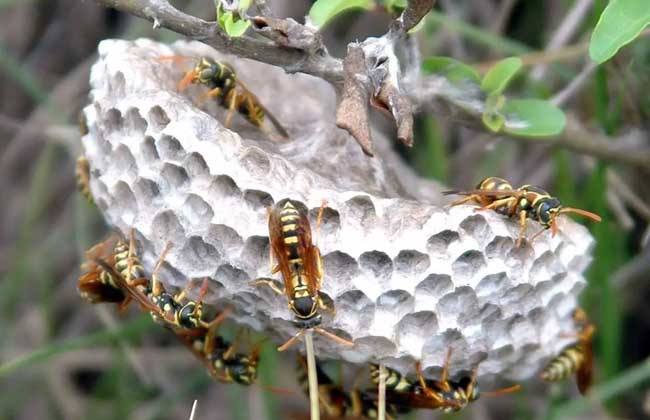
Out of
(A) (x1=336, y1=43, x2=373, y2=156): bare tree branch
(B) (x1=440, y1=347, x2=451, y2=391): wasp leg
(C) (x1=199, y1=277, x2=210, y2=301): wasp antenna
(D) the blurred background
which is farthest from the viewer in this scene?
(D) the blurred background

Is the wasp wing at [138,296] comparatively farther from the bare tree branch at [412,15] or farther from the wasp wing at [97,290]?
the bare tree branch at [412,15]

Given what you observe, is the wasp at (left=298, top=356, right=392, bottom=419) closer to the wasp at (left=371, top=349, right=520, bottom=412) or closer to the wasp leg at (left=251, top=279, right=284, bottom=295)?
the wasp at (left=371, top=349, right=520, bottom=412)

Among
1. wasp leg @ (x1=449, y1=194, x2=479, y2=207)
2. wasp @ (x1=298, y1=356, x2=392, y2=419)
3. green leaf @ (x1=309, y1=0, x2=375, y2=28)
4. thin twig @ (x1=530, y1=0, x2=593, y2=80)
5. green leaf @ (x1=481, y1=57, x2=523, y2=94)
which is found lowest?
wasp @ (x1=298, y1=356, x2=392, y2=419)

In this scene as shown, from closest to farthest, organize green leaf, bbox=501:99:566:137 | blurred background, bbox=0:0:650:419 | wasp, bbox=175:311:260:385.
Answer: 1. green leaf, bbox=501:99:566:137
2. wasp, bbox=175:311:260:385
3. blurred background, bbox=0:0:650:419

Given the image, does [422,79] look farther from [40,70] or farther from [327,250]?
[40,70]

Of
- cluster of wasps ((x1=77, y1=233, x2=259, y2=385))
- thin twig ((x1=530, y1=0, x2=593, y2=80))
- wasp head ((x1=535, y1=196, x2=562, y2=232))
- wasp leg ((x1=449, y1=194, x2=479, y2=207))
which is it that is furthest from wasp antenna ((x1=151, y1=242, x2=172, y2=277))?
thin twig ((x1=530, y1=0, x2=593, y2=80))

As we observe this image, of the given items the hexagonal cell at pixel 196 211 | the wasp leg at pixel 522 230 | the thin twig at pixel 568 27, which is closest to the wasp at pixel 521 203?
the wasp leg at pixel 522 230

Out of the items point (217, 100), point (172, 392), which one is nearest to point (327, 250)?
point (217, 100)

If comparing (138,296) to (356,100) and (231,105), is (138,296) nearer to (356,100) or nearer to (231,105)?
(231,105)
